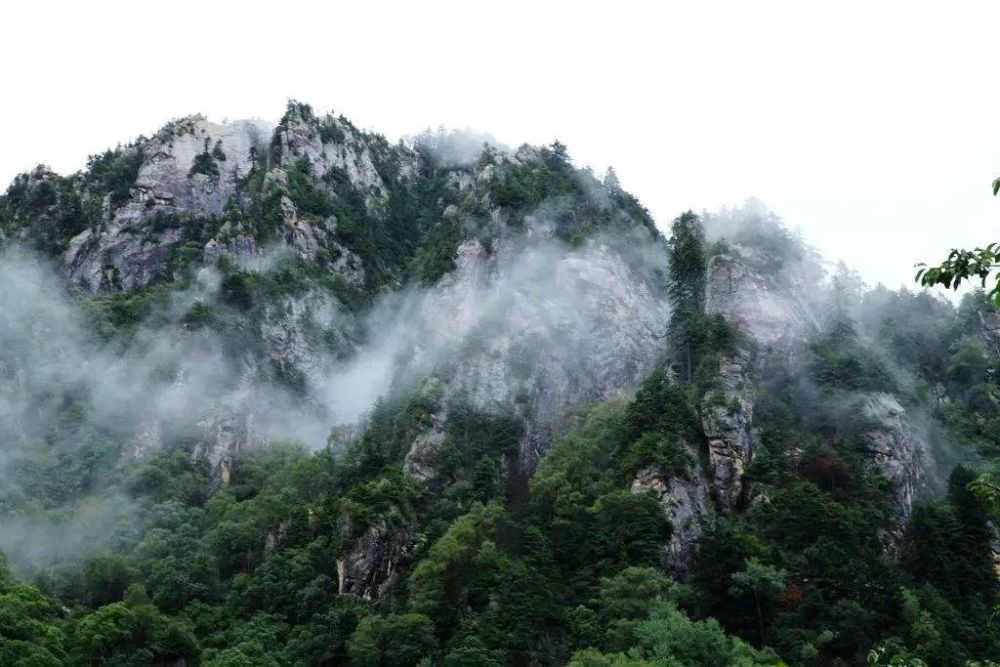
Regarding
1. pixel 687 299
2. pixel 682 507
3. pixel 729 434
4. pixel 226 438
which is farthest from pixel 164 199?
pixel 682 507

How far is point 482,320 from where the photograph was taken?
91.5 m

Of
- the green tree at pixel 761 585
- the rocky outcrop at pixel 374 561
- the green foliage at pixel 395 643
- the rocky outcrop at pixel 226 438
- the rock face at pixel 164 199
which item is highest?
the rock face at pixel 164 199

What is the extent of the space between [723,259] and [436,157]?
62990 millimetres

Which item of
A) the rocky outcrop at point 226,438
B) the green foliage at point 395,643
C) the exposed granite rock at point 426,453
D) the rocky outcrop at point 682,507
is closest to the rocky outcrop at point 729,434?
the rocky outcrop at point 682,507

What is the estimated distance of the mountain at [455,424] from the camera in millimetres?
51312

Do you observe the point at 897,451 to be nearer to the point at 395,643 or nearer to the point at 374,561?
the point at 374,561

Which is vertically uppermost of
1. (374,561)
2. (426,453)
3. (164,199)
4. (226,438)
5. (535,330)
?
(164,199)

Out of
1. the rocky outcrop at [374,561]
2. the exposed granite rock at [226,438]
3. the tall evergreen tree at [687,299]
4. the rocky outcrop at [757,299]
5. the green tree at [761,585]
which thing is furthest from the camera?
the exposed granite rock at [226,438]

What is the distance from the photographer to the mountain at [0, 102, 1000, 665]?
5131 cm

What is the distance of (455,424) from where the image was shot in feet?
254

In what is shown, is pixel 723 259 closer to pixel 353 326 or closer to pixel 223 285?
pixel 353 326

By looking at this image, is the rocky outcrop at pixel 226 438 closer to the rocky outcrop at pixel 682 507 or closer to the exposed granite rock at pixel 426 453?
the exposed granite rock at pixel 426 453

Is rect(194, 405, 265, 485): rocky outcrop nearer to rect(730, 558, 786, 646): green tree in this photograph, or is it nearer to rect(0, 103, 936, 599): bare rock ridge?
rect(0, 103, 936, 599): bare rock ridge

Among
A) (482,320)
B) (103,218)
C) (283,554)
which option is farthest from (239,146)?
(283,554)
